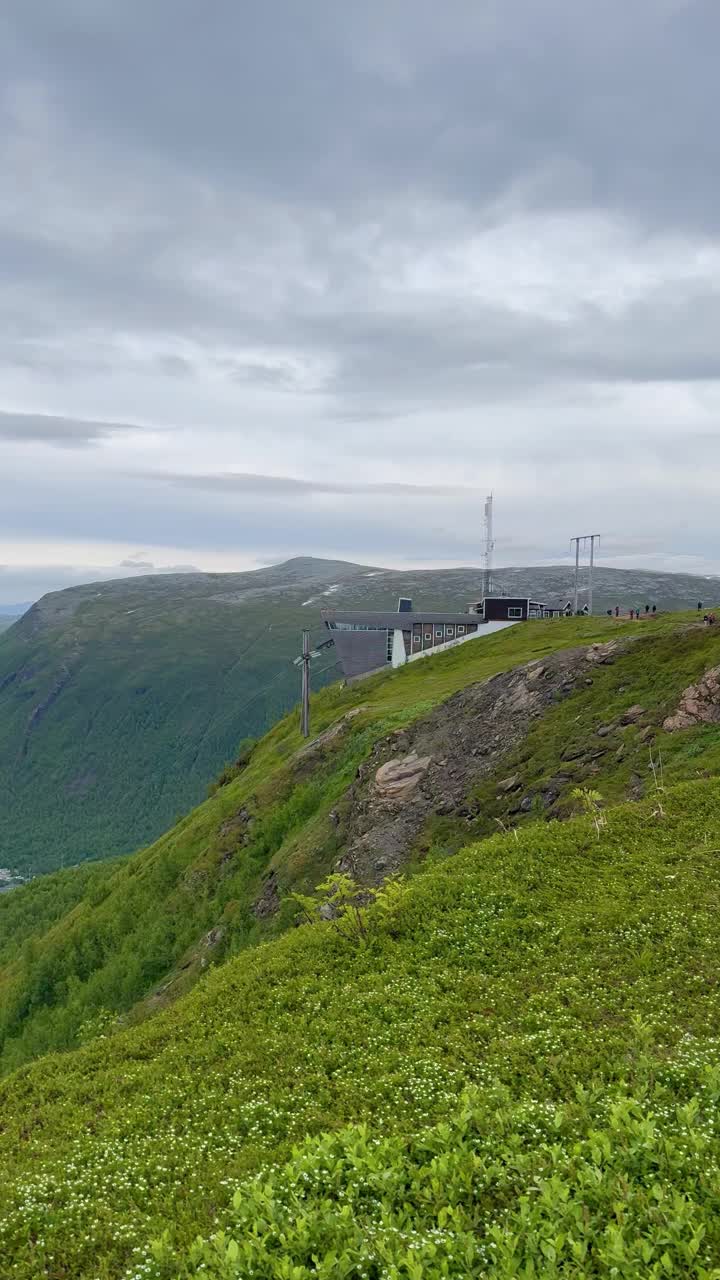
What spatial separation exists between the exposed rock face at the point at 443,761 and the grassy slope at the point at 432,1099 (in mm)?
11112

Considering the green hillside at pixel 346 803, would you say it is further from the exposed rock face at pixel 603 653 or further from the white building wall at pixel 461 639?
the white building wall at pixel 461 639

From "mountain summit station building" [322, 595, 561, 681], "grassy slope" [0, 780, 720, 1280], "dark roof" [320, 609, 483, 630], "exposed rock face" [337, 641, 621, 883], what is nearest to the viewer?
"grassy slope" [0, 780, 720, 1280]

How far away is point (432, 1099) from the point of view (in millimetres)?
11609

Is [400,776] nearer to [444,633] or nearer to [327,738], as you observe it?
[327,738]

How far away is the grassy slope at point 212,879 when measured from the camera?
40.7 meters

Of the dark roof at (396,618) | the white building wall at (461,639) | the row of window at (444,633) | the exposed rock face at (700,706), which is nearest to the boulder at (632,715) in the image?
the exposed rock face at (700,706)

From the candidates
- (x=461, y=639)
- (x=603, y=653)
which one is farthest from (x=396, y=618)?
(x=603, y=653)

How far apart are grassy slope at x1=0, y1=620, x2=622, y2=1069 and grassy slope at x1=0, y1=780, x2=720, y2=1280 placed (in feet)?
53.1

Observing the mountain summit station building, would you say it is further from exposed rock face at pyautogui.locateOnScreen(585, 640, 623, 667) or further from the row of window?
exposed rock face at pyautogui.locateOnScreen(585, 640, 623, 667)

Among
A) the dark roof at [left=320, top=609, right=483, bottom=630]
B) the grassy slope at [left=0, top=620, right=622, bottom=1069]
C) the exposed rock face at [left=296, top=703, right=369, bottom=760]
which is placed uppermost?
the dark roof at [left=320, top=609, right=483, bottom=630]

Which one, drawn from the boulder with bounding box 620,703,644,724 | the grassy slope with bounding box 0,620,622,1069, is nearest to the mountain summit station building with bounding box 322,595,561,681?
the grassy slope with bounding box 0,620,622,1069

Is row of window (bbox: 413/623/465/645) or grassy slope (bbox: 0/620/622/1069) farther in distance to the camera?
row of window (bbox: 413/623/465/645)

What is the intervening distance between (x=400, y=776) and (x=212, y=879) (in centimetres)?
1929

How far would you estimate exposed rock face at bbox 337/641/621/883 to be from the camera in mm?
31359
